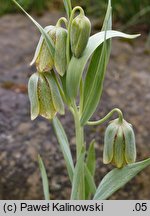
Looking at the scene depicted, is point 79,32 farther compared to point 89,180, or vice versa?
point 89,180

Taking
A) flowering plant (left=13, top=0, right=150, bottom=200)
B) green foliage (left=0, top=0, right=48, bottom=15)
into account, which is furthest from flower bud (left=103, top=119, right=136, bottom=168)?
green foliage (left=0, top=0, right=48, bottom=15)

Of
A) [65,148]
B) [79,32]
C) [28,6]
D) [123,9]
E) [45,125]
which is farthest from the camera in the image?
[28,6]

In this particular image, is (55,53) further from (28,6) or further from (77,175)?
(28,6)

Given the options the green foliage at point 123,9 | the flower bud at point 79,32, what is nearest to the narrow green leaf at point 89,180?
the flower bud at point 79,32

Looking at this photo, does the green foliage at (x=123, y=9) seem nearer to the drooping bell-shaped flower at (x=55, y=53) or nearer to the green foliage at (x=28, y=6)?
the green foliage at (x=28, y=6)

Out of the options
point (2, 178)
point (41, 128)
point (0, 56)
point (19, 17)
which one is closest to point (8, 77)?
point (0, 56)

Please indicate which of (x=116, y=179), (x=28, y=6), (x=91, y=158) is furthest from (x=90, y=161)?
(x=28, y=6)
